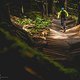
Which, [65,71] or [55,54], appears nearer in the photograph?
[65,71]

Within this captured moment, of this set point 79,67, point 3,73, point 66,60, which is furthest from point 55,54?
point 3,73

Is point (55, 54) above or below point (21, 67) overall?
below

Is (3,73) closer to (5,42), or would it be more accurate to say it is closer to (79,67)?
(5,42)

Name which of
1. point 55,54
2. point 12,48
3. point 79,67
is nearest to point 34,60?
point 12,48

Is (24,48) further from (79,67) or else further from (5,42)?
(79,67)

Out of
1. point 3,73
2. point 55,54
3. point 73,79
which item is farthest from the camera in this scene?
point 55,54

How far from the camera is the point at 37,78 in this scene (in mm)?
3098

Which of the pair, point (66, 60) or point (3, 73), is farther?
point (66, 60)

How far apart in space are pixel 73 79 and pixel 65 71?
0.22 metres

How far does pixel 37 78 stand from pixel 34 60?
26 centimetres

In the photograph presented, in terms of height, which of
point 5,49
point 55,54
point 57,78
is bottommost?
point 55,54

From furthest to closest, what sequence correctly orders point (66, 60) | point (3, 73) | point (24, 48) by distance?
point (66, 60) → point (3, 73) → point (24, 48)

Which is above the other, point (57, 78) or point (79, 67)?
point (57, 78)

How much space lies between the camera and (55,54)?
10688mm
